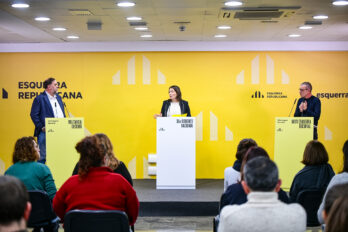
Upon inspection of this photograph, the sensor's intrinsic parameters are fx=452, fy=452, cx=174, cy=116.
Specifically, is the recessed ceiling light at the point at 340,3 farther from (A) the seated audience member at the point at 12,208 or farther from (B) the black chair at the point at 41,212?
(A) the seated audience member at the point at 12,208

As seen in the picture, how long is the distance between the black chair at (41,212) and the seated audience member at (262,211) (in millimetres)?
2057

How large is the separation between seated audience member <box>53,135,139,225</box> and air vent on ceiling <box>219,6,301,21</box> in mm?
3388

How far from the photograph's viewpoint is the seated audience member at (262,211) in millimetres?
2350

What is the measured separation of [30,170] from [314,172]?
8.86 ft

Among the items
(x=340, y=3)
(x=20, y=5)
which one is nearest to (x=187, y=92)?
(x=340, y=3)

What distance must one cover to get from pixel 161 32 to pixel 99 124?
96.2 inches

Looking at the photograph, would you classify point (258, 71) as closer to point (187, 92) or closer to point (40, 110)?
point (187, 92)

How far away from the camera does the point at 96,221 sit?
3045mm

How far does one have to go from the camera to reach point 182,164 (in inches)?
284

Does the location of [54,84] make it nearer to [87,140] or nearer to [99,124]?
[99,124]

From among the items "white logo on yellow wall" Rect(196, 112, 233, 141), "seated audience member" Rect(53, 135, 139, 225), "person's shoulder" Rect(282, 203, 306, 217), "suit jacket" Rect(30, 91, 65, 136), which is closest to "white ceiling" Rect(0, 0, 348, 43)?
"suit jacket" Rect(30, 91, 65, 136)

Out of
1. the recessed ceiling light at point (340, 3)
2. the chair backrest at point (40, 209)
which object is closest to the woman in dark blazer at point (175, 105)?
the recessed ceiling light at point (340, 3)

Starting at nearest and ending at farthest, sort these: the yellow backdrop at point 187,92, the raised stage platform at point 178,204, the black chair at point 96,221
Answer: the black chair at point 96,221 < the raised stage platform at point 178,204 < the yellow backdrop at point 187,92

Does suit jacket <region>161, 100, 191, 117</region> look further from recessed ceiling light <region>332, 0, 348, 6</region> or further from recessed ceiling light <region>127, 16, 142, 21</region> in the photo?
recessed ceiling light <region>332, 0, 348, 6</region>
